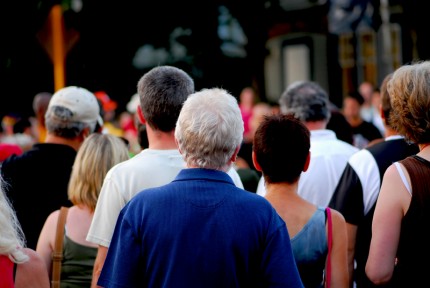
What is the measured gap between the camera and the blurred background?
1700 cm

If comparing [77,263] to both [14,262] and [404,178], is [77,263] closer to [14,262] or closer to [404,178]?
[14,262]

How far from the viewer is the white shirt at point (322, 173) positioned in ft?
19.7

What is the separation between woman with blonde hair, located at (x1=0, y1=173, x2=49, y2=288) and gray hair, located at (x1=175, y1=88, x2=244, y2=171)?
0.74m

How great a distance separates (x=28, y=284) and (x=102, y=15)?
16.1m

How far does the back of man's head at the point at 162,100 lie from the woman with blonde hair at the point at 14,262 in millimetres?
1064

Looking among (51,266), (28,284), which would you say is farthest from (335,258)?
(51,266)

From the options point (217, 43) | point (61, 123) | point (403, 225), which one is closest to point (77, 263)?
point (61, 123)

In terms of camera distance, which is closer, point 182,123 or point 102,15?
point 182,123

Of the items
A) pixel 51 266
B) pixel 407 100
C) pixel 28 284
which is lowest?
pixel 51 266

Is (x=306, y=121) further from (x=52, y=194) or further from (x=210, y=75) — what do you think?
(x=210, y=75)

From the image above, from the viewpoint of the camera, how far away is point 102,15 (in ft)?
62.7

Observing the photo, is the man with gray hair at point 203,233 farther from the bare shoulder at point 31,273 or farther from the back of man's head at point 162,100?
the back of man's head at point 162,100

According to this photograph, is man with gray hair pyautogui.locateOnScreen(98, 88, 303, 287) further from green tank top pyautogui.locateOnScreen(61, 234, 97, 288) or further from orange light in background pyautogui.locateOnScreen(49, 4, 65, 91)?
orange light in background pyautogui.locateOnScreen(49, 4, 65, 91)

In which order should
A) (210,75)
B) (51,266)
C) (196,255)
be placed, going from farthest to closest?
(210,75) → (51,266) → (196,255)
